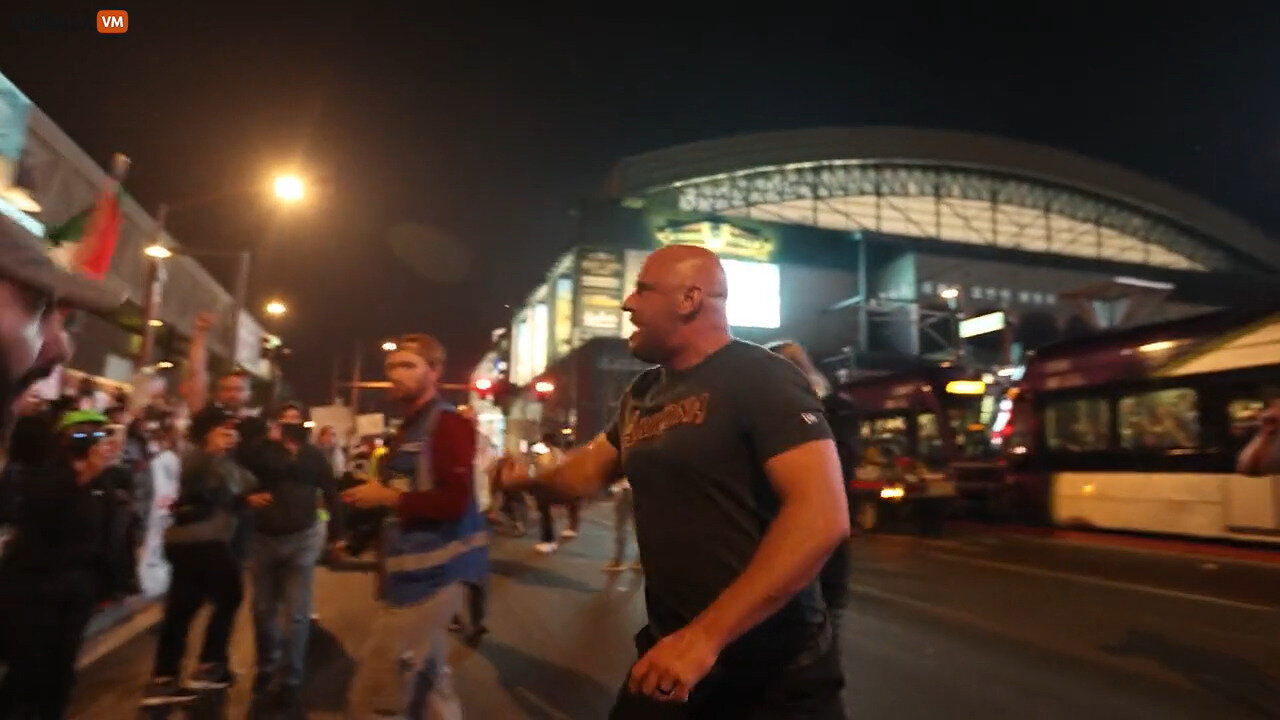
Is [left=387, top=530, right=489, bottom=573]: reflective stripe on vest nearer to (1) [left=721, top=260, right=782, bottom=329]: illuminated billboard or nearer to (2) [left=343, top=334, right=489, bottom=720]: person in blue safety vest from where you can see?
(2) [left=343, top=334, right=489, bottom=720]: person in blue safety vest

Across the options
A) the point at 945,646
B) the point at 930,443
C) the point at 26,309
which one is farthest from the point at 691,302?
the point at 930,443

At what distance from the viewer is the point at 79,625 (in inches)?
162

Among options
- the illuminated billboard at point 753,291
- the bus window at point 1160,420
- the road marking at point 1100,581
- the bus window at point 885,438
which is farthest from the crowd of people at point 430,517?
the illuminated billboard at point 753,291

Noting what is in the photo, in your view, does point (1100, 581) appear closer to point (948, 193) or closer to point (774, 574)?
point (774, 574)

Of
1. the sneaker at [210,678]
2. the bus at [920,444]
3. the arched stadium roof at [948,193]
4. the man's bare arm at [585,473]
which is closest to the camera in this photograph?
the man's bare arm at [585,473]

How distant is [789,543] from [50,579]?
3539 millimetres

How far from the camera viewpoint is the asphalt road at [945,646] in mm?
5688

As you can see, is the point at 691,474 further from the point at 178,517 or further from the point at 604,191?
the point at 604,191

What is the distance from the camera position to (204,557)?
533cm

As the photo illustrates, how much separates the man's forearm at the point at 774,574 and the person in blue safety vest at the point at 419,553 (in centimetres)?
201

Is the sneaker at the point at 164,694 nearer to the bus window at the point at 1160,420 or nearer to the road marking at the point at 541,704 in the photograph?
the road marking at the point at 541,704

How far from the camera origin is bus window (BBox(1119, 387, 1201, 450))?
46.1 feet

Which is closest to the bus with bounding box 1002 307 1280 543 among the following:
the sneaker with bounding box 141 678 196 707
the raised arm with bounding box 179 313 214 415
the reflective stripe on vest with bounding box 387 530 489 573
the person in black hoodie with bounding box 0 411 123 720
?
the reflective stripe on vest with bounding box 387 530 489 573

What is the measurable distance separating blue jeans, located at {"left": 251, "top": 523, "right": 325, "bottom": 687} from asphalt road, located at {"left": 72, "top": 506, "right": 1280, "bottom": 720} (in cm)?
31
